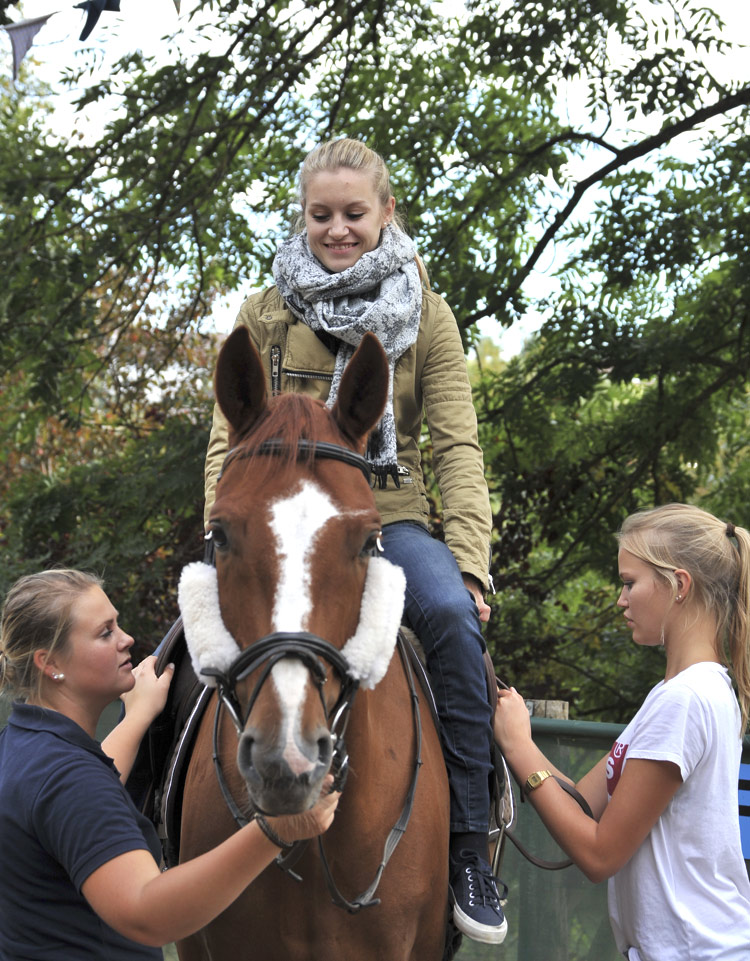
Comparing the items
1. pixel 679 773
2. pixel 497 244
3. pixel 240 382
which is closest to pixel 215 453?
pixel 240 382

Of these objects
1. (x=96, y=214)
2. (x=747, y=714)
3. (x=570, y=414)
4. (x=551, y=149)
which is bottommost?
(x=747, y=714)

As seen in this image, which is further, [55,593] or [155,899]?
[55,593]

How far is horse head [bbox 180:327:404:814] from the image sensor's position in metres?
1.92

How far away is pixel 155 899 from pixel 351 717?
62cm

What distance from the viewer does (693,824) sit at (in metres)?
2.76

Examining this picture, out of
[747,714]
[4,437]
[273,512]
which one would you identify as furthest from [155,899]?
[4,437]

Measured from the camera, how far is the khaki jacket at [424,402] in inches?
127

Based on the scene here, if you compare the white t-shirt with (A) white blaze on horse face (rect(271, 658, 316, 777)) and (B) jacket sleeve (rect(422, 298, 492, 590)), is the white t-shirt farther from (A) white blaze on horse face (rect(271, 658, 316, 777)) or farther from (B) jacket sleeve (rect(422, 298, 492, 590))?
(A) white blaze on horse face (rect(271, 658, 316, 777))

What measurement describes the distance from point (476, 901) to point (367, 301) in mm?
1904

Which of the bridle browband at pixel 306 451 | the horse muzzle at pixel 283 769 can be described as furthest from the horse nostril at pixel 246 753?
the bridle browband at pixel 306 451

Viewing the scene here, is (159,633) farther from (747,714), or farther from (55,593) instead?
(747,714)

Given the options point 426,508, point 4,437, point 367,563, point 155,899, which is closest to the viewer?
point 155,899

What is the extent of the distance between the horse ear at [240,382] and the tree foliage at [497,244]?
13.8 ft

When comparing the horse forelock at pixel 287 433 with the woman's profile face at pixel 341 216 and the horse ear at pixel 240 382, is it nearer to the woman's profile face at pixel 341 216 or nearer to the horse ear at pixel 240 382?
the horse ear at pixel 240 382
